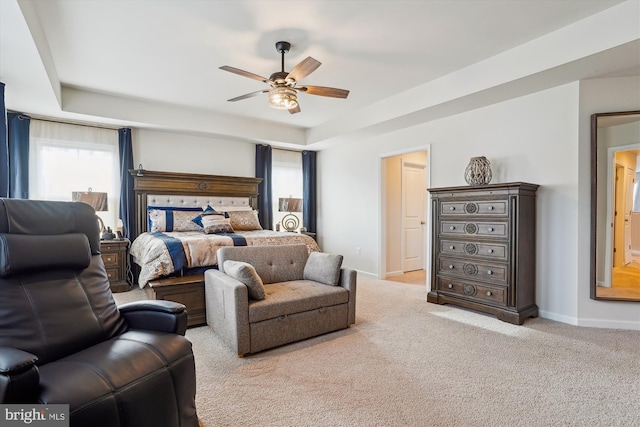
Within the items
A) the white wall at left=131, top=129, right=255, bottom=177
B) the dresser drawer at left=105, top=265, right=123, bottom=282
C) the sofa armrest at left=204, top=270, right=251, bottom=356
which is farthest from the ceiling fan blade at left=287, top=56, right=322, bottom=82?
the dresser drawer at left=105, top=265, right=123, bottom=282

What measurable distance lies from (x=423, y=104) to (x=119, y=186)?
4.69 m

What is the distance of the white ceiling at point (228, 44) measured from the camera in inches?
101

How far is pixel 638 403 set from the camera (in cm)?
197

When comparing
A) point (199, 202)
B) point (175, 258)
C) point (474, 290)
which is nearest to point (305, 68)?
point (175, 258)

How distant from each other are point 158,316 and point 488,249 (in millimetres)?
3315

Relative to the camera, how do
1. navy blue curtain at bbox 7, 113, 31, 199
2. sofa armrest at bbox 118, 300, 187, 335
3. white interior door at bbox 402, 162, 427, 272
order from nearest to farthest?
1. sofa armrest at bbox 118, 300, 187, 335
2. navy blue curtain at bbox 7, 113, 31, 199
3. white interior door at bbox 402, 162, 427, 272

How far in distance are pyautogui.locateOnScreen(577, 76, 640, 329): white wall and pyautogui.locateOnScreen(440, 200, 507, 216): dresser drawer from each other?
74 centimetres

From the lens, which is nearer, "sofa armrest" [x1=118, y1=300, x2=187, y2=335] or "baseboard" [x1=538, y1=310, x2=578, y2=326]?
"sofa armrest" [x1=118, y1=300, x2=187, y2=335]

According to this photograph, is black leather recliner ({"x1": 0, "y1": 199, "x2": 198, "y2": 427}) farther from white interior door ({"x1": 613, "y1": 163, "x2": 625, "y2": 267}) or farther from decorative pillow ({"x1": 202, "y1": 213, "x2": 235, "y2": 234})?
white interior door ({"x1": 613, "y1": 163, "x2": 625, "y2": 267})

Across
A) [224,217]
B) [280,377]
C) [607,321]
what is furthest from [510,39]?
[224,217]

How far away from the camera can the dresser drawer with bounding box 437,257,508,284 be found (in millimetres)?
3479

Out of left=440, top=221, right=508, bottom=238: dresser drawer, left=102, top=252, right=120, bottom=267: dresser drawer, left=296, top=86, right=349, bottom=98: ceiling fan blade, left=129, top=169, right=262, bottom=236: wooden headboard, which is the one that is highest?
left=296, top=86, right=349, bottom=98: ceiling fan blade

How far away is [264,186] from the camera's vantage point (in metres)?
6.34

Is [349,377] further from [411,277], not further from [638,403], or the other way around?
[411,277]
